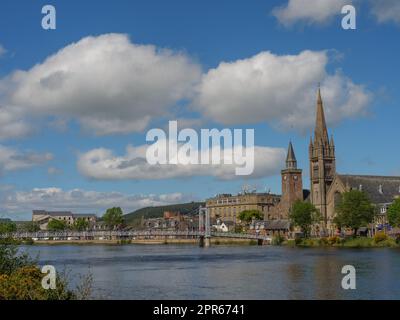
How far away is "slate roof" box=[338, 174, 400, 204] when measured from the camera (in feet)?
542

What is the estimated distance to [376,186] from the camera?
554 feet

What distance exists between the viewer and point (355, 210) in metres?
130

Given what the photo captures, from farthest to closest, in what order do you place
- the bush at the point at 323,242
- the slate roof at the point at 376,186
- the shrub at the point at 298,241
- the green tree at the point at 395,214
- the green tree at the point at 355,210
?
the slate roof at the point at 376,186
the shrub at the point at 298,241
the bush at the point at 323,242
the green tree at the point at 355,210
the green tree at the point at 395,214

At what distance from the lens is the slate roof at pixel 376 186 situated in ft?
542

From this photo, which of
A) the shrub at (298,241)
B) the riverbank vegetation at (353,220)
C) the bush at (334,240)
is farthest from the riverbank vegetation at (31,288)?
the shrub at (298,241)

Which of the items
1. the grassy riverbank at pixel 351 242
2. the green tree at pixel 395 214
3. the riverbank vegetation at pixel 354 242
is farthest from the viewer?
the green tree at pixel 395 214

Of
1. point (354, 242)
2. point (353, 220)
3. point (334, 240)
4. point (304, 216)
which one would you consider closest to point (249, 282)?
point (354, 242)

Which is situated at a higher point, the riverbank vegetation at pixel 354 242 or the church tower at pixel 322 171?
the church tower at pixel 322 171

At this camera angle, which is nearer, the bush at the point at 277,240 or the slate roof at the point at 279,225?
the bush at the point at 277,240

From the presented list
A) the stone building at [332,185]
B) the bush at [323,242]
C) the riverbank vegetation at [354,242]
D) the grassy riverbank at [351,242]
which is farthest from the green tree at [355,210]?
the stone building at [332,185]

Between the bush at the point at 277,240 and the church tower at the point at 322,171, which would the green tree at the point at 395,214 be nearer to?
the bush at the point at 277,240

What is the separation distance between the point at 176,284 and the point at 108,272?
1698cm

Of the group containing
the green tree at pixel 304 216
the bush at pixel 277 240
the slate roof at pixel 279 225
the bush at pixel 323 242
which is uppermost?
the green tree at pixel 304 216
